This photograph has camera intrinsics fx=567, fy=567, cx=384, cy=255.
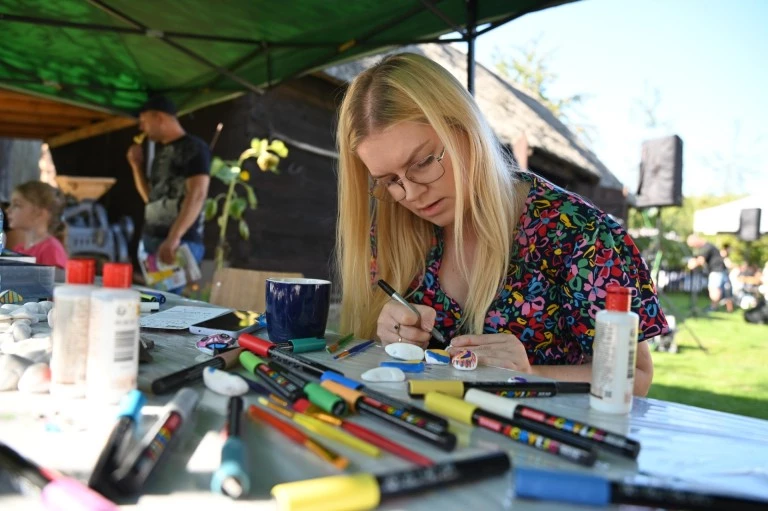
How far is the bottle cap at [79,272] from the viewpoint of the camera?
67 centimetres

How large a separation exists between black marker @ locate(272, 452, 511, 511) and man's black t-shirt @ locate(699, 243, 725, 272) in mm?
11064

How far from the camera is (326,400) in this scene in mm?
667

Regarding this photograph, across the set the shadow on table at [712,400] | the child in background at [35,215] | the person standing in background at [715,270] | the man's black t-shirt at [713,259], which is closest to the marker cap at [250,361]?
the child in background at [35,215]

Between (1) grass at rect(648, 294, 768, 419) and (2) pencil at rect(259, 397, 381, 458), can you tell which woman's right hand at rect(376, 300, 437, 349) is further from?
(1) grass at rect(648, 294, 768, 419)

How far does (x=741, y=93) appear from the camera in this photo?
23672mm

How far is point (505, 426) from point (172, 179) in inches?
125

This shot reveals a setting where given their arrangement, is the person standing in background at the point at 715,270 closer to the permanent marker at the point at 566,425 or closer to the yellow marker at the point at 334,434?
the permanent marker at the point at 566,425

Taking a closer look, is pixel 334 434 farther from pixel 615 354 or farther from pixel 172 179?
pixel 172 179

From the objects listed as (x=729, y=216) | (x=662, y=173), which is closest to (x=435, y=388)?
(x=662, y=173)

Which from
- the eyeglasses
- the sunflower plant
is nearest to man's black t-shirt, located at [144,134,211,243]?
the sunflower plant

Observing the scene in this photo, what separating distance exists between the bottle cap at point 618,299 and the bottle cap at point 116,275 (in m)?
0.57

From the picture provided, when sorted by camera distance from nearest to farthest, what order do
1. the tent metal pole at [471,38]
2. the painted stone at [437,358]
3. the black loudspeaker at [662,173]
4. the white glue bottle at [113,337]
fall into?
the white glue bottle at [113,337] < the painted stone at [437,358] < the tent metal pole at [471,38] < the black loudspeaker at [662,173]

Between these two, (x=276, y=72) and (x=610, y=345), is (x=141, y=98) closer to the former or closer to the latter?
(x=276, y=72)

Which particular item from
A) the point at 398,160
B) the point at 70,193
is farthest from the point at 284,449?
the point at 70,193
